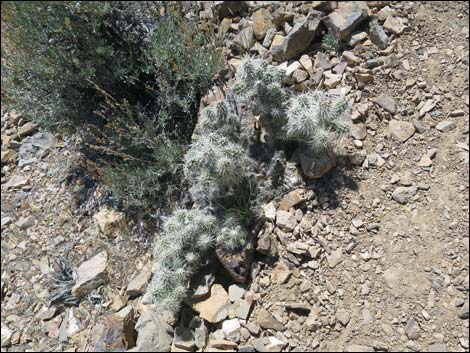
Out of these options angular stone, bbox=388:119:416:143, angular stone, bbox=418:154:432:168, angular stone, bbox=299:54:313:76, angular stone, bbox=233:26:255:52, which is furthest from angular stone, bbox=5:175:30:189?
angular stone, bbox=418:154:432:168

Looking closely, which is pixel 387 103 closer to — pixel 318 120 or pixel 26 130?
pixel 318 120

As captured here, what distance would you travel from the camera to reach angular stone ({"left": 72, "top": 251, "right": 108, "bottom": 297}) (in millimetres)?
3961

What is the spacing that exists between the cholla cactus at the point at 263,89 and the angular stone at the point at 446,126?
4.13ft

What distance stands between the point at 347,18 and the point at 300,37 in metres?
0.47

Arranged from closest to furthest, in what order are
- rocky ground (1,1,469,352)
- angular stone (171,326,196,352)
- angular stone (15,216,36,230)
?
1. rocky ground (1,1,469,352)
2. angular stone (171,326,196,352)
3. angular stone (15,216,36,230)

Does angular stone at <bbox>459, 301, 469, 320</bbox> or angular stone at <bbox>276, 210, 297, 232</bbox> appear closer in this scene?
angular stone at <bbox>459, 301, 469, 320</bbox>

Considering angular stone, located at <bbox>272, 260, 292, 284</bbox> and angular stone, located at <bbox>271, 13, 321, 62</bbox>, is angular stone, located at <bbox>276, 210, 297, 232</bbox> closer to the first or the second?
angular stone, located at <bbox>272, 260, 292, 284</bbox>

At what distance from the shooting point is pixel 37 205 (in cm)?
481

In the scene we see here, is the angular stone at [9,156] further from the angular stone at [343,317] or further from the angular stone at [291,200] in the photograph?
the angular stone at [343,317]

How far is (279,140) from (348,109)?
65 centimetres

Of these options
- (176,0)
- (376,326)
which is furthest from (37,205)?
(376,326)

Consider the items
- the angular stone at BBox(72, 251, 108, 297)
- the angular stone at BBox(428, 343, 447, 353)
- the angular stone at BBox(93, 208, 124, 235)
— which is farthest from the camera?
the angular stone at BBox(93, 208, 124, 235)

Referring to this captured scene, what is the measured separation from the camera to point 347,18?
4.01m

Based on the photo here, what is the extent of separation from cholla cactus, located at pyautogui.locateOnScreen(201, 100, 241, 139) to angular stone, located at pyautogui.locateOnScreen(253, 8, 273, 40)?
1124 mm
